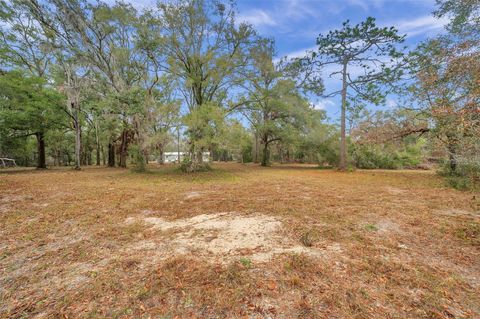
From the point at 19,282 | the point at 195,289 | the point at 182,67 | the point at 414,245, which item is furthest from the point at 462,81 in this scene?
the point at 182,67

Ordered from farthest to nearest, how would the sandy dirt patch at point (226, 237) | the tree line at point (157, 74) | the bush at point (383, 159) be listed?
the bush at point (383, 159)
the tree line at point (157, 74)
the sandy dirt patch at point (226, 237)

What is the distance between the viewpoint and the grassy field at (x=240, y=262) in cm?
165

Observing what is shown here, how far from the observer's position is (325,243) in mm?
2723

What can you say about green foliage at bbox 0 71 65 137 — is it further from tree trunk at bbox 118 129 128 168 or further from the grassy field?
the grassy field

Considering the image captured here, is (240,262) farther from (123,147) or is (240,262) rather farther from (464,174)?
(123,147)

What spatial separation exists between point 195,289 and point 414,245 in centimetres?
295

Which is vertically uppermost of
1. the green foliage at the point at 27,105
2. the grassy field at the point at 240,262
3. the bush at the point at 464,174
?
the green foliage at the point at 27,105

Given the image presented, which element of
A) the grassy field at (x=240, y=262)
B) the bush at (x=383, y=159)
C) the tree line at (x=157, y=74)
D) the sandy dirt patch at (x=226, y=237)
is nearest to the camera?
the grassy field at (x=240, y=262)

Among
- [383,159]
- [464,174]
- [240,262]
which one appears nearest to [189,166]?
[240,262]

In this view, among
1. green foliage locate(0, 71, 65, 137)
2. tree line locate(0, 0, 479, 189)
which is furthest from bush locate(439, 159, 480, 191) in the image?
green foliage locate(0, 71, 65, 137)

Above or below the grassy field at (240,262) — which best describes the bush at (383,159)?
above

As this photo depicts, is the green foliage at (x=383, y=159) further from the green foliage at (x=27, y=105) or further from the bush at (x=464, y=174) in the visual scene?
the green foliage at (x=27, y=105)

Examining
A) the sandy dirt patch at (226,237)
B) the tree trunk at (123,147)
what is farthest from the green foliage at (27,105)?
the sandy dirt patch at (226,237)

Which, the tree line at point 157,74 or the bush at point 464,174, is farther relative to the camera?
the tree line at point 157,74
